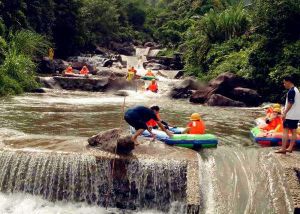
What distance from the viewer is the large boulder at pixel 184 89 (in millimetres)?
22438

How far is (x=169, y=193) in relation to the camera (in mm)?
9000

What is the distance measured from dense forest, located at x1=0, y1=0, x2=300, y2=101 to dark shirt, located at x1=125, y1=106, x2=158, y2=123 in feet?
34.0

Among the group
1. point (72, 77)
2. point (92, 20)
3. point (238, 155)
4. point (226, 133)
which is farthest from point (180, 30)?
point (238, 155)

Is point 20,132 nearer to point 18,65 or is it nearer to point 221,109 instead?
point 221,109

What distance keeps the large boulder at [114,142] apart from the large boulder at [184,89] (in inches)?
511

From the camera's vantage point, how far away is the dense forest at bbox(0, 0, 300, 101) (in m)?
20.1

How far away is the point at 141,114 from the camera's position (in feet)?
32.5

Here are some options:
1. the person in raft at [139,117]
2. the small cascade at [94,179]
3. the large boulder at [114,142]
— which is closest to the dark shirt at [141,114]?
the person in raft at [139,117]

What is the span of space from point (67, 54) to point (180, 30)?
11749 mm

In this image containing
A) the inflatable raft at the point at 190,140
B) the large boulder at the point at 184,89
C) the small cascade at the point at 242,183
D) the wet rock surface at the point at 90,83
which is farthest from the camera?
the wet rock surface at the point at 90,83

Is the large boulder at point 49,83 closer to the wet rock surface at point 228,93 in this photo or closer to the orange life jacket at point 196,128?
the wet rock surface at point 228,93

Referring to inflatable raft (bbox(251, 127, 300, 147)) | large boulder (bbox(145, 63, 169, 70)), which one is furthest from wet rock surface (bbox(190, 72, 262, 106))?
large boulder (bbox(145, 63, 169, 70))

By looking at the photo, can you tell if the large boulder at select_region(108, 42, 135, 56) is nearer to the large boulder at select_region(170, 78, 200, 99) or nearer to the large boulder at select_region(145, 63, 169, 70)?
the large boulder at select_region(145, 63, 169, 70)

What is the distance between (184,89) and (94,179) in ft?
45.5
